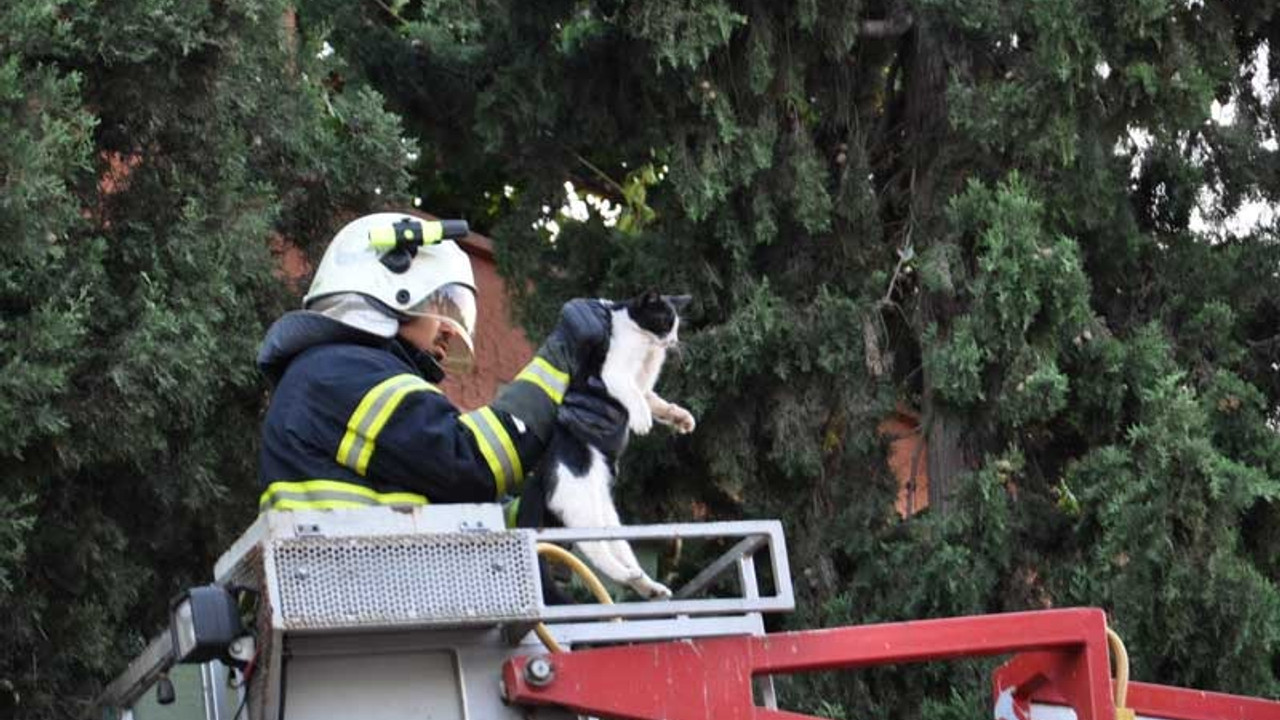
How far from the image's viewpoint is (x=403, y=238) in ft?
21.1

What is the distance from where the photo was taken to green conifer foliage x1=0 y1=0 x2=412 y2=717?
814cm

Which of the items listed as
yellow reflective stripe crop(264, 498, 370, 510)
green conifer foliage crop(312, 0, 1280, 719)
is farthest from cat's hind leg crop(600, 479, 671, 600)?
green conifer foliage crop(312, 0, 1280, 719)

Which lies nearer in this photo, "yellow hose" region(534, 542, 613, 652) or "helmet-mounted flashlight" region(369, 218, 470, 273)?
"yellow hose" region(534, 542, 613, 652)

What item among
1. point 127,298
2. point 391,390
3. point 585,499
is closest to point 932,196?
point 127,298

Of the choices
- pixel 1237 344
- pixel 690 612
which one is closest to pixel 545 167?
pixel 1237 344

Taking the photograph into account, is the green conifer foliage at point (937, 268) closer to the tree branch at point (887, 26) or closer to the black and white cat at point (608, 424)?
the tree branch at point (887, 26)

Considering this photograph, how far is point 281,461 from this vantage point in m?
6.17

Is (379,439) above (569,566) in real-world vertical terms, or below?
above

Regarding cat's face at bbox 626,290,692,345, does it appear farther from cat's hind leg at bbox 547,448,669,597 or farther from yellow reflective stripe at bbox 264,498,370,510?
yellow reflective stripe at bbox 264,498,370,510

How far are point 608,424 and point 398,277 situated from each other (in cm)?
67

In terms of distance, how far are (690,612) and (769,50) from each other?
4603mm

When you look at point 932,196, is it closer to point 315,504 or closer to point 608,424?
point 608,424

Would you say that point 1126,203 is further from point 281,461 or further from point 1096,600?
point 281,461

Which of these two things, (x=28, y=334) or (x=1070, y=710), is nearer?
(x=1070, y=710)
